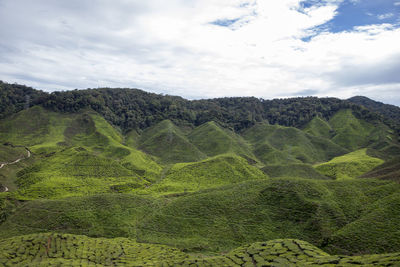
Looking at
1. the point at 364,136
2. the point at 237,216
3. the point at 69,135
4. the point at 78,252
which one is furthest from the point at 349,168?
the point at 69,135

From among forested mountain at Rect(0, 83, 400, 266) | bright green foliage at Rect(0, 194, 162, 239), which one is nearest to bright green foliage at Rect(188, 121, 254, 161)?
forested mountain at Rect(0, 83, 400, 266)

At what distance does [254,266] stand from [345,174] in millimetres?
94820

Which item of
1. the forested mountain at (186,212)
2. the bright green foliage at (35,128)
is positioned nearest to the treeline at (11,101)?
the bright green foliage at (35,128)

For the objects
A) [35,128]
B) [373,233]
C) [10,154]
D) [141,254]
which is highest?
[35,128]

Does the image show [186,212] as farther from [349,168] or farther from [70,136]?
[70,136]

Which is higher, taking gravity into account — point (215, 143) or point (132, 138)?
point (215, 143)

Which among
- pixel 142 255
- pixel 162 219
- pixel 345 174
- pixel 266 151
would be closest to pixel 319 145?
pixel 266 151

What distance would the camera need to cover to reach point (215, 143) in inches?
6299

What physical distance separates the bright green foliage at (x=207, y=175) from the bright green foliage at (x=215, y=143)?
37670mm

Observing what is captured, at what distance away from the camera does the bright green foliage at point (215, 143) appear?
150250mm

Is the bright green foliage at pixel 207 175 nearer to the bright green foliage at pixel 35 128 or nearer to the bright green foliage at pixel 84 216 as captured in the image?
the bright green foliage at pixel 84 216

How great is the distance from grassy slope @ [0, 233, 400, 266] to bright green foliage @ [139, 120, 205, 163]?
306 feet

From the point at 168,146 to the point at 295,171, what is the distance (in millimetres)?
77938

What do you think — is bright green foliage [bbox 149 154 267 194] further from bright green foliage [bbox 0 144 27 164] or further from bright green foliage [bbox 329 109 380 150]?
bright green foliage [bbox 329 109 380 150]
